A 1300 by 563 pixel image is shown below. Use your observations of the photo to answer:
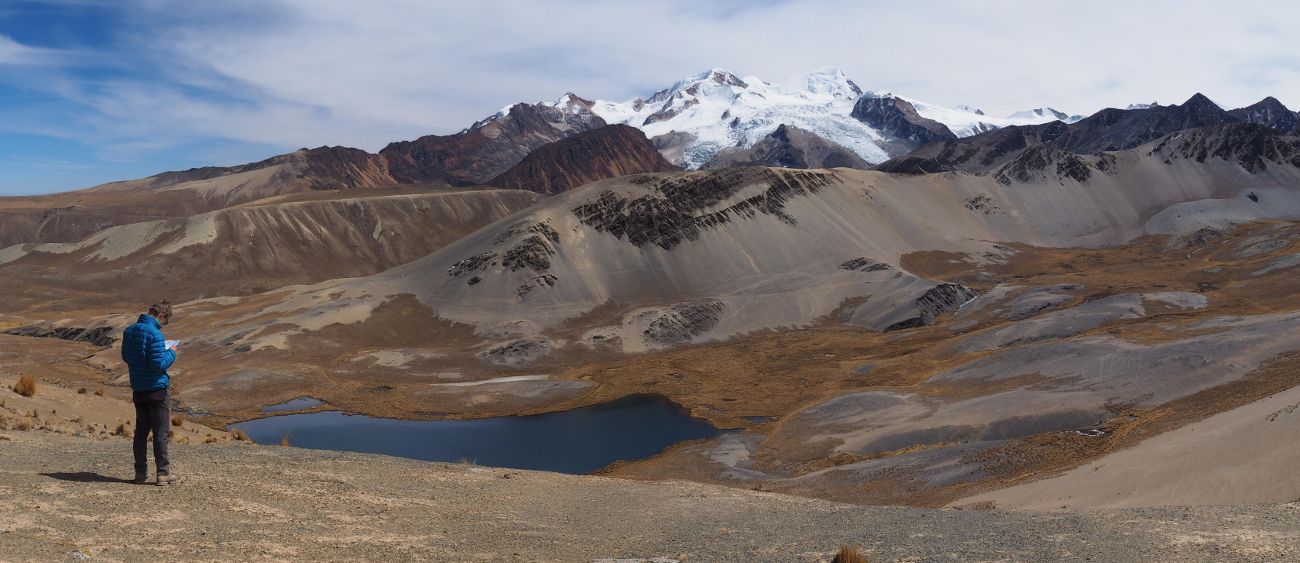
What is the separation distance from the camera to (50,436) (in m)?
19.1

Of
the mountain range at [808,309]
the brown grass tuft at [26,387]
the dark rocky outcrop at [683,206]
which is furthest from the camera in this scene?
the dark rocky outcrop at [683,206]

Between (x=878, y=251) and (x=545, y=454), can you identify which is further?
(x=878, y=251)

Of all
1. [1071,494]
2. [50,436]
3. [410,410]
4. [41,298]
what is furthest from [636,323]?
[41,298]

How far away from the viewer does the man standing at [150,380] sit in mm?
14125

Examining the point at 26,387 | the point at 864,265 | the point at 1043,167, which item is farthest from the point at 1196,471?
the point at 1043,167

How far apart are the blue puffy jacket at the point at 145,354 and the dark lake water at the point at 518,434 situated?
3832 cm

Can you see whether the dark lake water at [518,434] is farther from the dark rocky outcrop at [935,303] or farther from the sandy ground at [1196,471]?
the dark rocky outcrop at [935,303]

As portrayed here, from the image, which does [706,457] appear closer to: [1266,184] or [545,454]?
[545,454]

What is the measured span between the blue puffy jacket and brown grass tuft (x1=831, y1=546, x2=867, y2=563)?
37.2 ft

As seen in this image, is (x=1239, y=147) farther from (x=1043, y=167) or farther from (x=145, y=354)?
(x=145, y=354)

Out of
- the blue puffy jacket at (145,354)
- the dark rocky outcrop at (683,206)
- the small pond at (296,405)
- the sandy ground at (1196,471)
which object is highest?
the dark rocky outcrop at (683,206)

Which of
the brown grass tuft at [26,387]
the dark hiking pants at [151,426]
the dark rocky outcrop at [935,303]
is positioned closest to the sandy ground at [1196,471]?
the dark hiking pants at [151,426]

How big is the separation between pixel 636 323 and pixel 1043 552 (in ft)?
281

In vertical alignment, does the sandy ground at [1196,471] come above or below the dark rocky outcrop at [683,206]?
below
